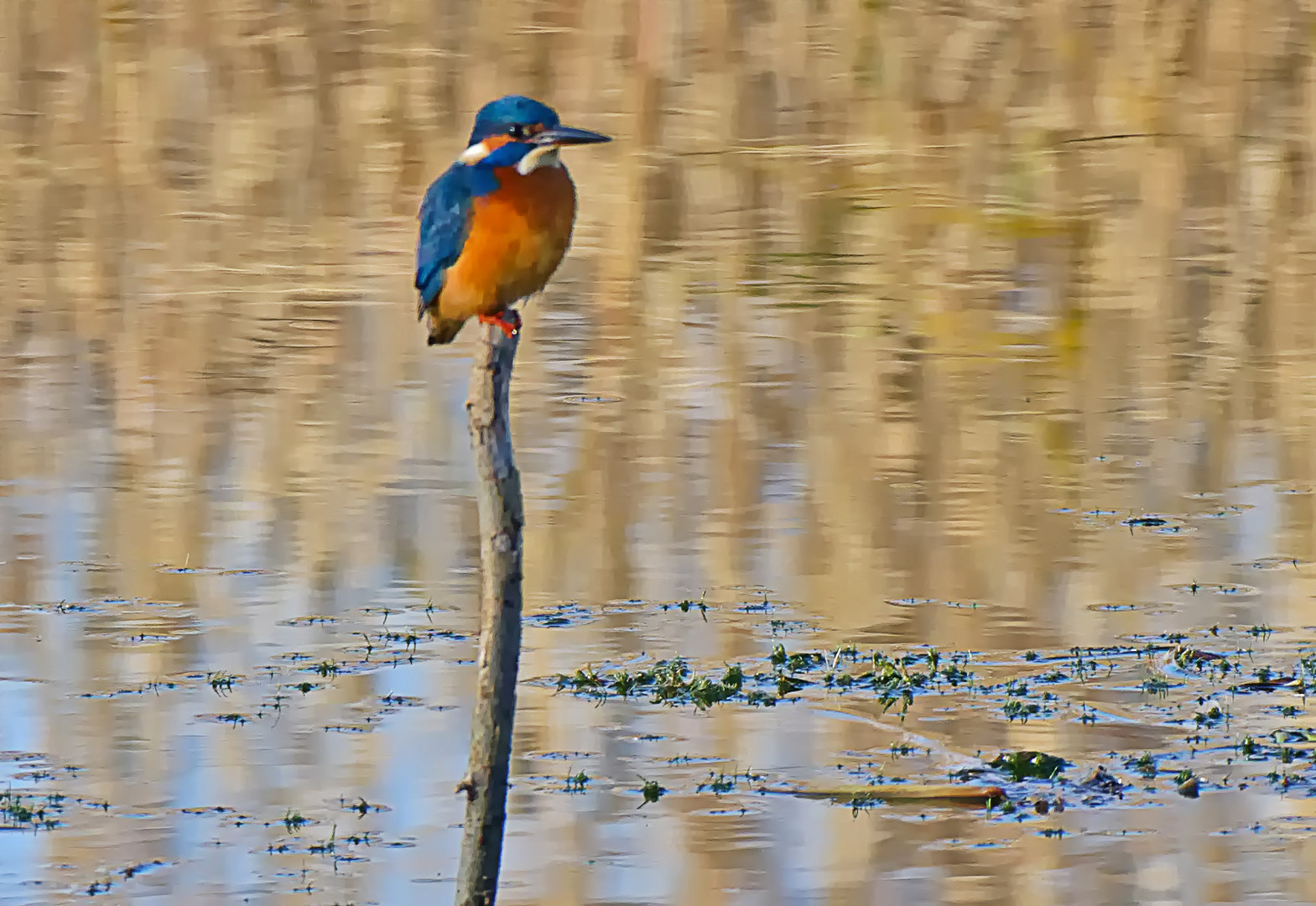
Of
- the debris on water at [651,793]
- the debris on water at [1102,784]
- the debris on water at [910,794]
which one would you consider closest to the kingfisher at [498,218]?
the debris on water at [651,793]

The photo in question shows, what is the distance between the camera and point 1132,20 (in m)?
20.2

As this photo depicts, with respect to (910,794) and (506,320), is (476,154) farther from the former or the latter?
(910,794)

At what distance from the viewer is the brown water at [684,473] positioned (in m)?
6.10

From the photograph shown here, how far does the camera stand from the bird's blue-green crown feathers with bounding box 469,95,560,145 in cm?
566

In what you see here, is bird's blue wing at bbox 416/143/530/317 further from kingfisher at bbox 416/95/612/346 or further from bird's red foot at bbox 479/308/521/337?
bird's red foot at bbox 479/308/521/337

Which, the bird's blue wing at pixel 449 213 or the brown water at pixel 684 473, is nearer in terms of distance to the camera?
the bird's blue wing at pixel 449 213

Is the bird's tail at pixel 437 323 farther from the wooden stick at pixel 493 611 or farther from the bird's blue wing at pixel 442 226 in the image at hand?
the wooden stick at pixel 493 611

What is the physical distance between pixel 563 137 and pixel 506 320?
52 cm

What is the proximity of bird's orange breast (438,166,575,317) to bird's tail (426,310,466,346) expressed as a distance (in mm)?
189

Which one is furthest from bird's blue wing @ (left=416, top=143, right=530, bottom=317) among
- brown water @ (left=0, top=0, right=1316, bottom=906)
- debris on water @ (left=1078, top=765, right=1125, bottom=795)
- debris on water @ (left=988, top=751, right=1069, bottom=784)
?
debris on water @ (left=1078, top=765, right=1125, bottom=795)

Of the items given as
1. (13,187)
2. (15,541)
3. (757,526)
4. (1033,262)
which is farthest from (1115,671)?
(13,187)

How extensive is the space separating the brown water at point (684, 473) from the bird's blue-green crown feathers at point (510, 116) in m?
1.60

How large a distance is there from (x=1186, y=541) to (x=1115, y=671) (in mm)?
1436

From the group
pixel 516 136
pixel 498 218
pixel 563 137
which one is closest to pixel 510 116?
pixel 516 136
